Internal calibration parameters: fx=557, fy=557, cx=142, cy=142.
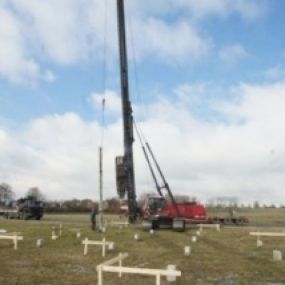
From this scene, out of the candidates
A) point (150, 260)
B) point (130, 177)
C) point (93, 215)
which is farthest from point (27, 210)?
point (150, 260)

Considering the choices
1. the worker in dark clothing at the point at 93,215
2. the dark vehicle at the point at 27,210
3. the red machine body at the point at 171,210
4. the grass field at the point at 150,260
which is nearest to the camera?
the grass field at the point at 150,260

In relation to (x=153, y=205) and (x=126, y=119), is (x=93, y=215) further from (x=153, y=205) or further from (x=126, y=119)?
(x=126, y=119)

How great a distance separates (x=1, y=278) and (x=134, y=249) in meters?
7.88

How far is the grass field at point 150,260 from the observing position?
17234mm

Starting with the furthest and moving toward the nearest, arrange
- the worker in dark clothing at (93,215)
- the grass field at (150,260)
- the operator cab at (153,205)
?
the operator cab at (153,205) → the worker in dark clothing at (93,215) → the grass field at (150,260)

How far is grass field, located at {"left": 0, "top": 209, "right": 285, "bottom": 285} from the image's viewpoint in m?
17.2

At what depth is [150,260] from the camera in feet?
69.6

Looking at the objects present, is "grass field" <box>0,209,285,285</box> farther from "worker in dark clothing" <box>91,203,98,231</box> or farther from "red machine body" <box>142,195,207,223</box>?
"red machine body" <box>142,195,207,223</box>

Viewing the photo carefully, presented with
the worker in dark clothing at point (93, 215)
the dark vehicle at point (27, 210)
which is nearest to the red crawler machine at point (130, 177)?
the worker in dark clothing at point (93, 215)

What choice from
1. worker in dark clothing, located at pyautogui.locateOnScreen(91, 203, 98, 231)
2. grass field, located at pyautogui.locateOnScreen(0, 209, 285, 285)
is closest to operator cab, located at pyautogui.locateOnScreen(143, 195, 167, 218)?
worker in dark clothing, located at pyautogui.locateOnScreen(91, 203, 98, 231)

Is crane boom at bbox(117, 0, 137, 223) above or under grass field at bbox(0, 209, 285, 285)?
above

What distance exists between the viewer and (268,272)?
60.2 ft

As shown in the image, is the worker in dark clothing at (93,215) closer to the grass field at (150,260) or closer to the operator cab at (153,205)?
the grass field at (150,260)

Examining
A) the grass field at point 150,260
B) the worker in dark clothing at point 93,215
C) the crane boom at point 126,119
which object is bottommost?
the grass field at point 150,260
